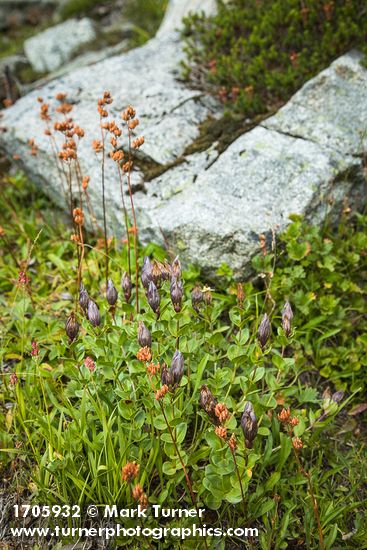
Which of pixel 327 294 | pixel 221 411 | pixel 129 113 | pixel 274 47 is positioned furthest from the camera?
pixel 274 47

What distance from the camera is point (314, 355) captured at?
11.3 feet

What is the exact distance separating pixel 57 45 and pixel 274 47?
518cm

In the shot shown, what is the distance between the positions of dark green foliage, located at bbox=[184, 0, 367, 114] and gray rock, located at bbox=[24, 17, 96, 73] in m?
4.03

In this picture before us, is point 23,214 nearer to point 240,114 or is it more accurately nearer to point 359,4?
point 240,114

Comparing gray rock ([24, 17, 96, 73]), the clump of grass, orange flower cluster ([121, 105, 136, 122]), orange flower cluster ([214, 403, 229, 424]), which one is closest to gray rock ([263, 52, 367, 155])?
the clump of grass

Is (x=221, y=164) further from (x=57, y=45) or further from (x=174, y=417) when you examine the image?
(x=57, y=45)

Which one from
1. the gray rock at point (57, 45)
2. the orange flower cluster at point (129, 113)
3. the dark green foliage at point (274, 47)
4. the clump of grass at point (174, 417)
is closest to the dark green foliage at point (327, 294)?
the clump of grass at point (174, 417)

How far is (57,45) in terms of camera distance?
841 centimetres

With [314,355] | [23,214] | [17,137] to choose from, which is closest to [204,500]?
[314,355]

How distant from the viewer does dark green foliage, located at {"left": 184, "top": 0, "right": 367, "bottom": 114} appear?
4.51 metres

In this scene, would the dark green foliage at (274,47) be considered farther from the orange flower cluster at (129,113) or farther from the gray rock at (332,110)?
the orange flower cluster at (129,113)

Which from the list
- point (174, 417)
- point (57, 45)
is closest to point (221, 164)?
point (174, 417)

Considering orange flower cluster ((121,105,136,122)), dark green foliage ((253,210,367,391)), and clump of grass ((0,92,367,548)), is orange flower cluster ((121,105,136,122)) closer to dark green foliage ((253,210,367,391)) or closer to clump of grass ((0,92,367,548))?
clump of grass ((0,92,367,548))

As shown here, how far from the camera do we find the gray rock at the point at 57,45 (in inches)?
321
